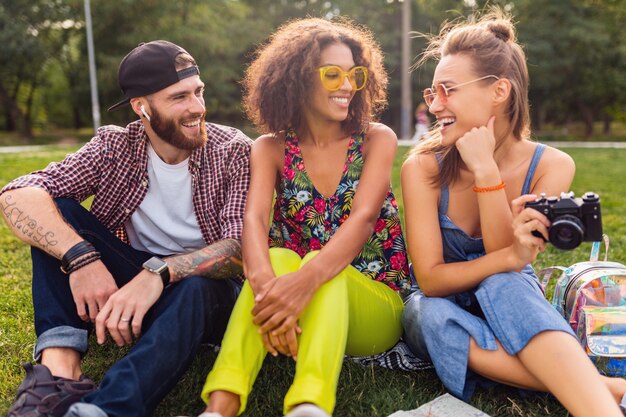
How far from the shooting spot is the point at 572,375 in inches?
83.0

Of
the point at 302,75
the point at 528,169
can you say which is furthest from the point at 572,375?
the point at 302,75

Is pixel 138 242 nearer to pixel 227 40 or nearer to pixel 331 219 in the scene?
pixel 331 219

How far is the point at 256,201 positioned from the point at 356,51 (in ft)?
2.99

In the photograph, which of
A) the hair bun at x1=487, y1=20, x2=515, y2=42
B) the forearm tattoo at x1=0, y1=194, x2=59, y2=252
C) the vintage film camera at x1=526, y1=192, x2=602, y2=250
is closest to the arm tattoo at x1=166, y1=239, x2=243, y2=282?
the forearm tattoo at x1=0, y1=194, x2=59, y2=252

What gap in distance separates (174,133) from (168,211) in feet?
1.34

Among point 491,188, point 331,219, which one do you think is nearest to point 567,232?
point 491,188

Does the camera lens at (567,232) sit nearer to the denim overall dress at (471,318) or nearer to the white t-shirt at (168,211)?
the denim overall dress at (471,318)

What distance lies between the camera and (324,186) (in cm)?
299

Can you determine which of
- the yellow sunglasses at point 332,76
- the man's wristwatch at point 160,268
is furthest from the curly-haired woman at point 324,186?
the man's wristwatch at point 160,268

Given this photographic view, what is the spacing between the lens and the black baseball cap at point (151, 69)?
2.96 m

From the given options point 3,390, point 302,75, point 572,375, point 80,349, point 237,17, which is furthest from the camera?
point 237,17

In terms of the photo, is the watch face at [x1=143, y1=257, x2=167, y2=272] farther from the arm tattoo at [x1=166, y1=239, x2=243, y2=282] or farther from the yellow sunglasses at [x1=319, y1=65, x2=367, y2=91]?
the yellow sunglasses at [x1=319, y1=65, x2=367, y2=91]

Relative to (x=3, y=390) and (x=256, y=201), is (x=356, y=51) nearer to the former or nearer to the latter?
(x=256, y=201)

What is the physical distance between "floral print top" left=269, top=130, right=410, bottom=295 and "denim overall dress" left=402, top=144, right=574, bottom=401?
33 cm
